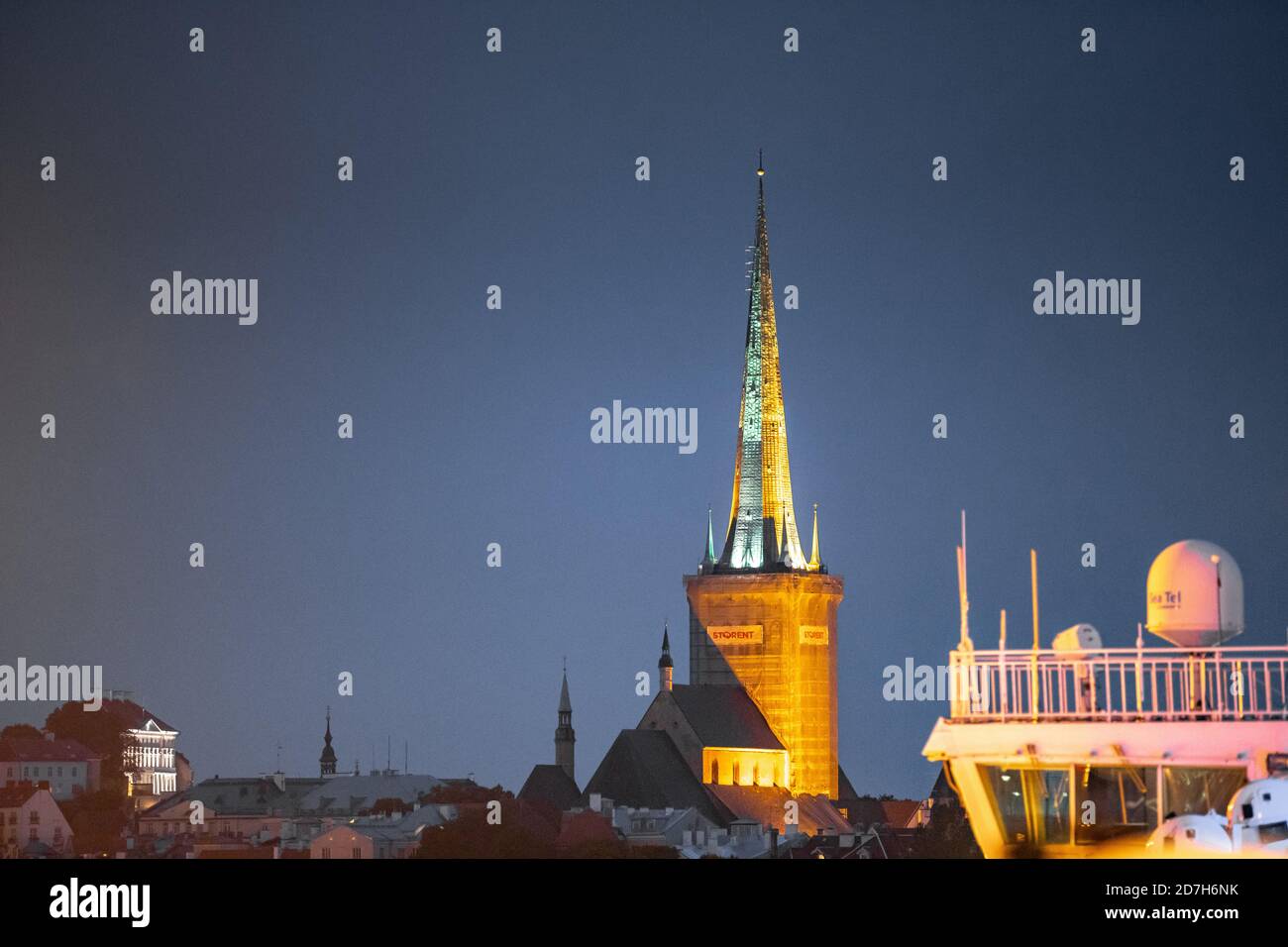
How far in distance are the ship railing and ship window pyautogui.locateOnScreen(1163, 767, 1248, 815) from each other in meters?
0.96

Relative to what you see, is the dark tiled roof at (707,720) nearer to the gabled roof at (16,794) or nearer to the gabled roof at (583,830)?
the gabled roof at (583,830)

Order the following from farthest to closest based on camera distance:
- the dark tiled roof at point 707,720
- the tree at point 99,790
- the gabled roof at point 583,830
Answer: the dark tiled roof at point 707,720 → the tree at point 99,790 → the gabled roof at point 583,830

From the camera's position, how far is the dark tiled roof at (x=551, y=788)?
174m

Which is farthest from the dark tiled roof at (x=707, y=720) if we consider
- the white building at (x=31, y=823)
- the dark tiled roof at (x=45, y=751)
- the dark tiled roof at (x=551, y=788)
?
the white building at (x=31, y=823)

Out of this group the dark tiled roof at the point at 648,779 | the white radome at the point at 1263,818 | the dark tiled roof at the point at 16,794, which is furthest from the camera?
the dark tiled roof at the point at 648,779

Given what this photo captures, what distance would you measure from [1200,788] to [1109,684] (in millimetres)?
2473

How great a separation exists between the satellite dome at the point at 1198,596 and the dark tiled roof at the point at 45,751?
5689 inches

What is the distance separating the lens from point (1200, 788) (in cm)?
4231

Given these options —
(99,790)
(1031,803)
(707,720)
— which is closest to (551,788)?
(707,720)

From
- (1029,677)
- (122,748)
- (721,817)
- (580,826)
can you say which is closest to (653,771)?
(721,817)

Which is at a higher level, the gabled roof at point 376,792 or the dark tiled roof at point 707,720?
the dark tiled roof at point 707,720

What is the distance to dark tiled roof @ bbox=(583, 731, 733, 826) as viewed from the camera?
18125 centimetres

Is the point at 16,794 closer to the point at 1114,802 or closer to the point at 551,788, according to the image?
the point at 551,788
